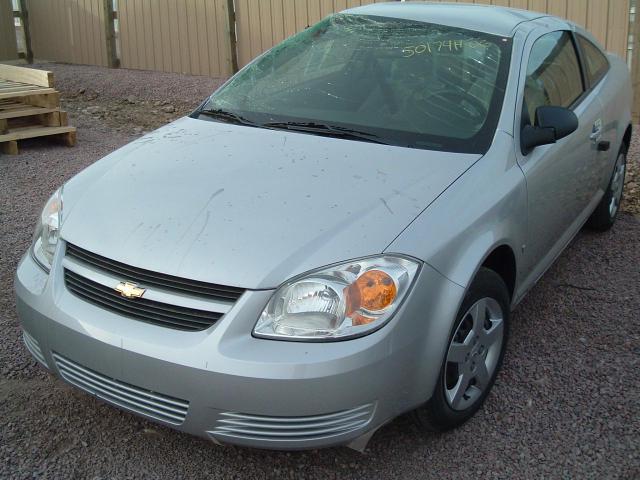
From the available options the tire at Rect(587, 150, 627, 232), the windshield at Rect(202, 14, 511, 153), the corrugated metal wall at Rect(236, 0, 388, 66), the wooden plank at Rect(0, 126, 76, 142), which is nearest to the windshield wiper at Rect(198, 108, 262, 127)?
the windshield at Rect(202, 14, 511, 153)

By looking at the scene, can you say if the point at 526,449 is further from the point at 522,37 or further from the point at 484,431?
the point at 522,37

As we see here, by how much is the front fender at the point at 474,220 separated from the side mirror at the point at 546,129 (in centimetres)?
11

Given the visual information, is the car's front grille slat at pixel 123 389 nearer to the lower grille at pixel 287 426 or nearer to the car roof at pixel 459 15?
the lower grille at pixel 287 426

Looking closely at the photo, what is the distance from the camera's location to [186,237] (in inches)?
107

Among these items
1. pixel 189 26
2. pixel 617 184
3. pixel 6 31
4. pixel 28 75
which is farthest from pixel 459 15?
pixel 6 31

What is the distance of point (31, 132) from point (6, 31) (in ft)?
26.7

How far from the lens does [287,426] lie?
2516 mm

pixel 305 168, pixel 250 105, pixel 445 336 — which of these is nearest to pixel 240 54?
pixel 250 105

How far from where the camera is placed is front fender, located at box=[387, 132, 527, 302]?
2725 mm

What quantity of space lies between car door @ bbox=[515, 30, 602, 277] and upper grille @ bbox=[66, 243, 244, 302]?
1543 mm

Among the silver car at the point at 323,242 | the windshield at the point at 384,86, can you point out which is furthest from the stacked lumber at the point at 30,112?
the silver car at the point at 323,242

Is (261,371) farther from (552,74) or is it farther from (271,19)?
(271,19)

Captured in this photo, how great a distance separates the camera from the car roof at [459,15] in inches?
158

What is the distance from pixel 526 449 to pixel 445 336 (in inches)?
26.7
